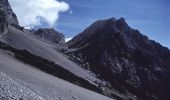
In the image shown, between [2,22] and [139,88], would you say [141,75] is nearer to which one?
[139,88]

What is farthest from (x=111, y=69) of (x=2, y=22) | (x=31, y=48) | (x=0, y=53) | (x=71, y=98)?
(x=71, y=98)

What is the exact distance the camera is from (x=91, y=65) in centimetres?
19625

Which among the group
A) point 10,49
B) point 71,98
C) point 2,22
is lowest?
point 71,98

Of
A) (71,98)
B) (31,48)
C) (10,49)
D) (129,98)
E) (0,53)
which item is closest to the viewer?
(71,98)

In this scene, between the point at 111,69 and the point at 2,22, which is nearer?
the point at 2,22

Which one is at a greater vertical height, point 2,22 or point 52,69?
point 2,22

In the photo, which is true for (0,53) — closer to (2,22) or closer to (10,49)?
Answer: (10,49)

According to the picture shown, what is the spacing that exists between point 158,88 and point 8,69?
4977 inches

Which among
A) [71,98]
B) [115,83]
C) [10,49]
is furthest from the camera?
[115,83]

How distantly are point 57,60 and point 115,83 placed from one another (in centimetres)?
3786

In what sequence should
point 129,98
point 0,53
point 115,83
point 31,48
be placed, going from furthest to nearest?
point 115,83 → point 129,98 → point 31,48 → point 0,53

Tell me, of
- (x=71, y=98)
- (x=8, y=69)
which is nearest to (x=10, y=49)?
(x=8, y=69)

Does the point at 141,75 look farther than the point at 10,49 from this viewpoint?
Yes

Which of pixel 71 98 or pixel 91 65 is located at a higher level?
pixel 91 65
